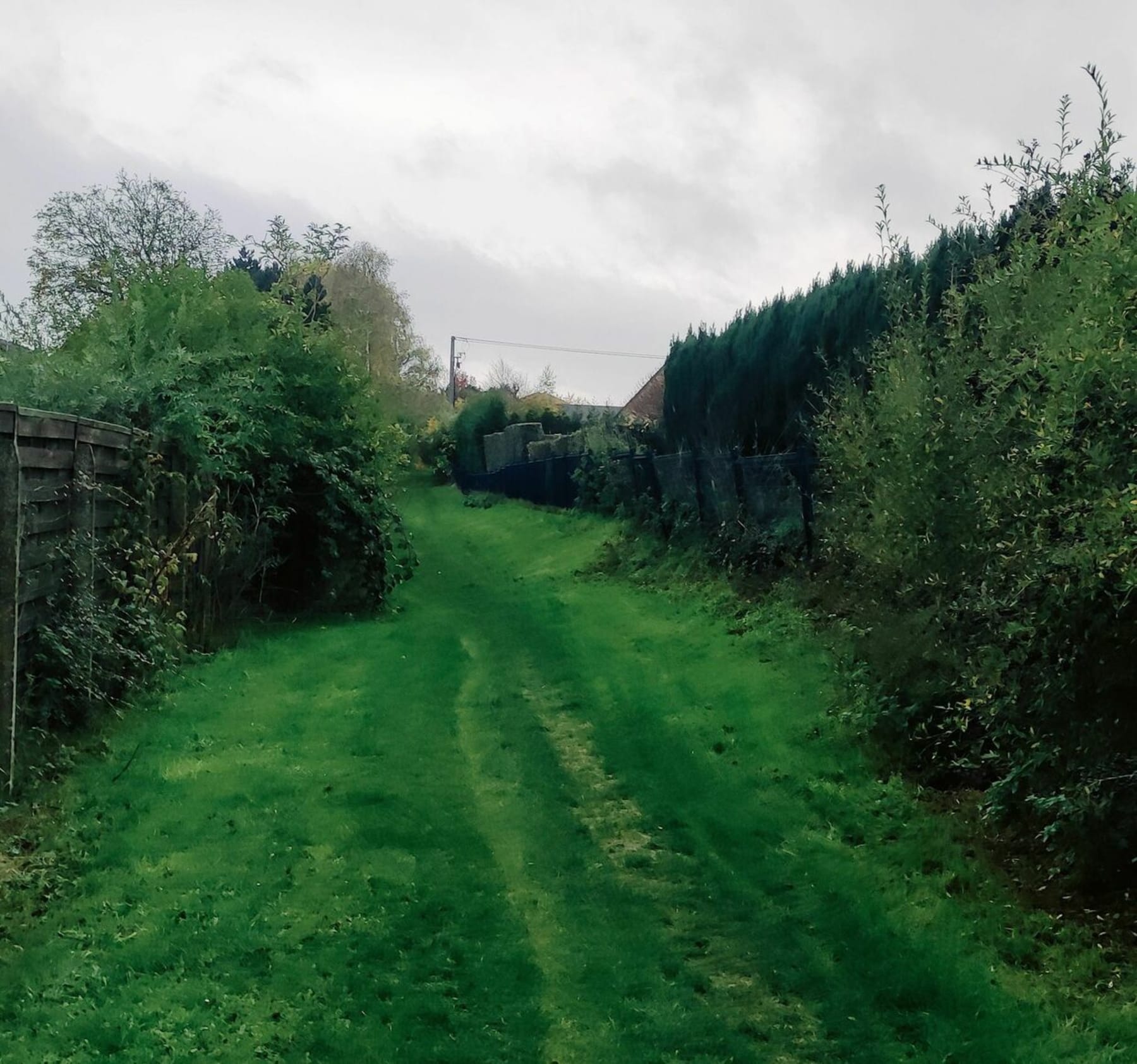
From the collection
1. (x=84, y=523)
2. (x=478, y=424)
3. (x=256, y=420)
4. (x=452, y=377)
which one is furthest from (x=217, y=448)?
(x=452, y=377)

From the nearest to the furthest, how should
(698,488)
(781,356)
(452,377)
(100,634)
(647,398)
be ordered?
(100,634) → (781,356) → (698,488) → (647,398) → (452,377)

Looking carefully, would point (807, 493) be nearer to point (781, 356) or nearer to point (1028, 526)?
point (781, 356)

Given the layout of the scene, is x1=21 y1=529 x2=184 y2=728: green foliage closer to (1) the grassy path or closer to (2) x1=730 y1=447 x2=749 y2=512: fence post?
(1) the grassy path

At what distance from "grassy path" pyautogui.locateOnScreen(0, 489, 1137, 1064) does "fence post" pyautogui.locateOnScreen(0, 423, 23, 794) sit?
1.91 ft

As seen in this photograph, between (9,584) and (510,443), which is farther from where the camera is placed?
(510,443)

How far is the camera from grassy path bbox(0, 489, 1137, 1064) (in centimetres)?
482

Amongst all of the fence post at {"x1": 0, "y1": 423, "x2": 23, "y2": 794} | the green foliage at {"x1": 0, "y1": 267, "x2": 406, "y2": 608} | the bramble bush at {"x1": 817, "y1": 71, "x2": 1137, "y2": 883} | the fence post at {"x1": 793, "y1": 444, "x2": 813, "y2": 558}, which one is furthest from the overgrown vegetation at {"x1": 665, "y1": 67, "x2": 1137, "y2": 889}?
the green foliage at {"x1": 0, "y1": 267, "x2": 406, "y2": 608}

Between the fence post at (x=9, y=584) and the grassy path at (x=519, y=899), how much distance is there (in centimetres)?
58

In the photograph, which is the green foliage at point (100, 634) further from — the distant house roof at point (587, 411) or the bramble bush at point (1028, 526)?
the distant house roof at point (587, 411)

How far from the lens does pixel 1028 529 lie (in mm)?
6074

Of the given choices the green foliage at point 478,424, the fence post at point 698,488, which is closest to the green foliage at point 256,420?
the fence post at point 698,488

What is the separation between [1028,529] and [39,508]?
6483mm

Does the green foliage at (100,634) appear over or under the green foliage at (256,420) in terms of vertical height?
under

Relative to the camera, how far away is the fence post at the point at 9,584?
281 inches
